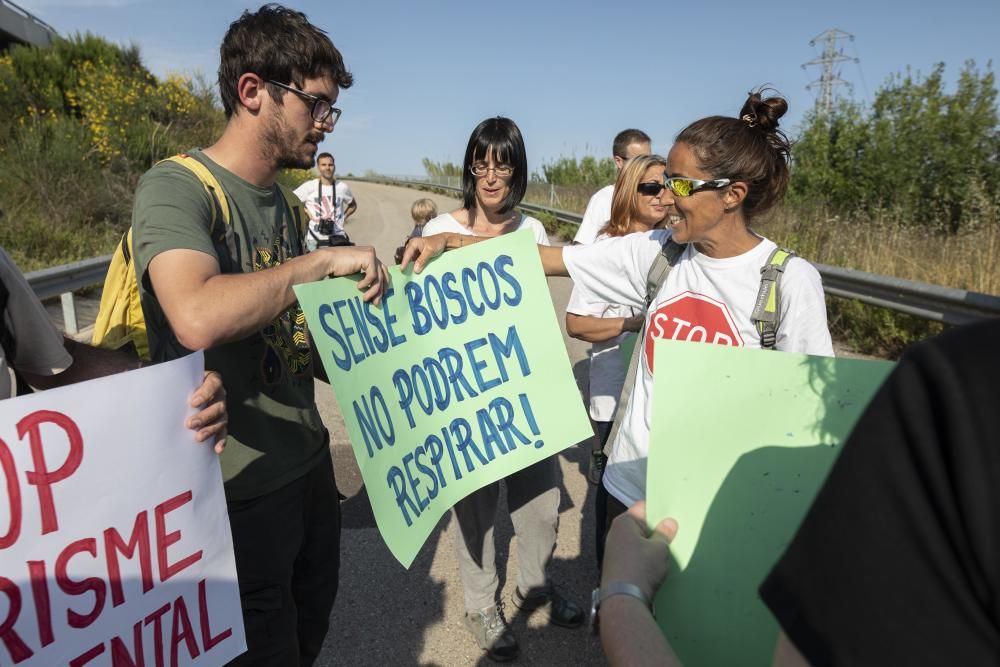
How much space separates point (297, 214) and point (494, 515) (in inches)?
62.3

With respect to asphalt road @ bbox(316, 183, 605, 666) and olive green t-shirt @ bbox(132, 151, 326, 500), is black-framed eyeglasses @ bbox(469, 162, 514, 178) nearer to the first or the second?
olive green t-shirt @ bbox(132, 151, 326, 500)

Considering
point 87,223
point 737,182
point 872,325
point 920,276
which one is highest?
point 87,223

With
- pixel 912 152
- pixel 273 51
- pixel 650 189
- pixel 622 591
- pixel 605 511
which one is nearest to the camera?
pixel 622 591

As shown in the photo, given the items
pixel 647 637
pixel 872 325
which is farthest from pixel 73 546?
pixel 872 325

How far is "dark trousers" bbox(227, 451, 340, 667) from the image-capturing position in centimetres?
193

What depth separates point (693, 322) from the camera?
2100 mm

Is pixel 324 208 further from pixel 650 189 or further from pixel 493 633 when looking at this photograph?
pixel 493 633

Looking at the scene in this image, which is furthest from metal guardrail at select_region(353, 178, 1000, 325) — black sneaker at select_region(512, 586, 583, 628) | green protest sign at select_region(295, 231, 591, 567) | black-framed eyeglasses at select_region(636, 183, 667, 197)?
green protest sign at select_region(295, 231, 591, 567)

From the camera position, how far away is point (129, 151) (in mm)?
14289

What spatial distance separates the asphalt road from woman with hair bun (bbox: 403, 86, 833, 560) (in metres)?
1.05

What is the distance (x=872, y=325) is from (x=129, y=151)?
15.0 m

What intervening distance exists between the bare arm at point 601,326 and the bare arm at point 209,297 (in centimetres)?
166

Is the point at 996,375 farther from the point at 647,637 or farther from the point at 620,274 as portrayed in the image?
the point at 620,274

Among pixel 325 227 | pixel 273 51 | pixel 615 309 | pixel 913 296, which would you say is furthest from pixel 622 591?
pixel 325 227
